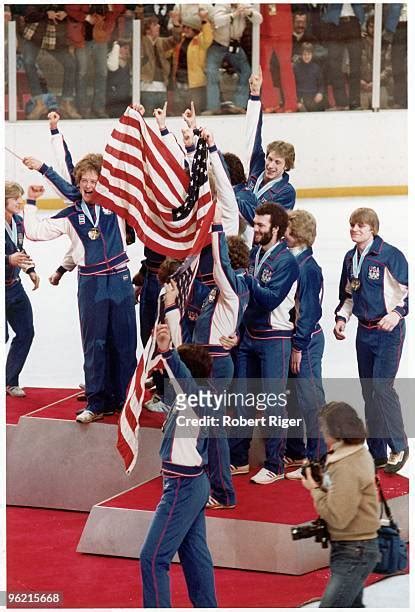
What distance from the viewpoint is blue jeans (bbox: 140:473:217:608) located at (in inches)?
235

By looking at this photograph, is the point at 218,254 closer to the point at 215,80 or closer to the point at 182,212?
the point at 182,212

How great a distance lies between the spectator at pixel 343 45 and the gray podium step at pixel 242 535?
1.65 meters

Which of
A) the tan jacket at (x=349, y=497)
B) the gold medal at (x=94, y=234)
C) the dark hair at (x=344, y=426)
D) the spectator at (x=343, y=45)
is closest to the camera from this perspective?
the tan jacket at (x=349, y=497)

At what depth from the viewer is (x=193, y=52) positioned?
674cm

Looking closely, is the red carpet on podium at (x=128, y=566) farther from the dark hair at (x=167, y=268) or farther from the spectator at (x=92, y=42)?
the spectator at (x=92, y=42)

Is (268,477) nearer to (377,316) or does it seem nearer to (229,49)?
(377,316)

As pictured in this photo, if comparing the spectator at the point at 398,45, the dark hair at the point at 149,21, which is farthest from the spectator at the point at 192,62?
the spectator at the point at 398,45

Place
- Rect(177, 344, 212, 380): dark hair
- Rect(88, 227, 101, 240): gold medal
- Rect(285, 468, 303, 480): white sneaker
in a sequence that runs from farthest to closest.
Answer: Rect(88, 227, 101, 240): gold medal < Rect(285, 468, 303, 480): white sneaker < Rect(177, 344, 212, 380): dark hair

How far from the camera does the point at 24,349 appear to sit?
684cm

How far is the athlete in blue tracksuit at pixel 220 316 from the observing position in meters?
6.36

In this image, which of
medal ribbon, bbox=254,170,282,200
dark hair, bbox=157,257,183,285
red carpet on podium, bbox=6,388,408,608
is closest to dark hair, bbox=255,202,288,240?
medal ribbon, bbox=254,170,282,200

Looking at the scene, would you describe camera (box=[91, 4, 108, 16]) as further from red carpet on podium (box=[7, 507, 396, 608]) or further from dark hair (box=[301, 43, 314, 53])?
red carpet on podium (box=[7, 507, 396, 608])

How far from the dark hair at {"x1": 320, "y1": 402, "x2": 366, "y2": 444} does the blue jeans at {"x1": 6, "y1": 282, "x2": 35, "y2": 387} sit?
52.1 inches

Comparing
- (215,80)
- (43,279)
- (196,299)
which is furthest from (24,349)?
(215,80)
